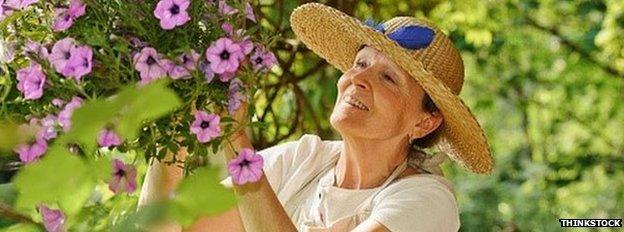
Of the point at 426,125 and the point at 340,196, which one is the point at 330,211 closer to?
the point at 340,196

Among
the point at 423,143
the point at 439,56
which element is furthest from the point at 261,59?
A: the point at 423,143

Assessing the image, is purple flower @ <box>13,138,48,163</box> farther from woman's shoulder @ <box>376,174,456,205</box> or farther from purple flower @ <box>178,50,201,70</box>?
woman's shoulder @ <box>376,174,456,205</box>

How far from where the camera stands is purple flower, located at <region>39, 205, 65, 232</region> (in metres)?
0.59

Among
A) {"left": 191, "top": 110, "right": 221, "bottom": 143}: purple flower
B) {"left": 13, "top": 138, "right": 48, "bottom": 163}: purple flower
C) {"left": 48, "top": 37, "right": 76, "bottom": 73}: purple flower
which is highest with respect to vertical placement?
{"left": 13, "top": 138, "right": 48, "bottom": 163}: purple flower

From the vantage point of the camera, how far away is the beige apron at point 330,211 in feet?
6.25

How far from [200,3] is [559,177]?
3.30m

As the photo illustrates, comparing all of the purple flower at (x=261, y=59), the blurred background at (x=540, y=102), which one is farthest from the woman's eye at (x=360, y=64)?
the blurred background at (x=540, y=102)

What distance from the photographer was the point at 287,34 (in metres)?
3.06

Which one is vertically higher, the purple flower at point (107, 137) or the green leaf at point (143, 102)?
the green leaf at point (143, 102)

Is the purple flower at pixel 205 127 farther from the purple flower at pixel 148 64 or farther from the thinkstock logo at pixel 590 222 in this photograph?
the thinkstock logo at pixel 590 222

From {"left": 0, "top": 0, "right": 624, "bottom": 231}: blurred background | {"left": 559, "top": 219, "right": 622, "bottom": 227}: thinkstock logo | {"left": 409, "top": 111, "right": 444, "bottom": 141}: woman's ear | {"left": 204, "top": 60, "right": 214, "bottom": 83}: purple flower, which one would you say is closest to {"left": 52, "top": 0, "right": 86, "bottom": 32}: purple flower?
{"left": 204, "top": 60, "right": 214, "bottom": 83}: purple flower

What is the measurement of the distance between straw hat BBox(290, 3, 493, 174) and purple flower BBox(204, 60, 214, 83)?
2.59ft

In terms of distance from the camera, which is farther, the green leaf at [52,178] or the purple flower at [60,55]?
the purple flower at [60,55]

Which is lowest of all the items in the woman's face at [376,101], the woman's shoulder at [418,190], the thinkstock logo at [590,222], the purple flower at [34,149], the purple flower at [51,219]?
the thinkstock logo at [590,222]
